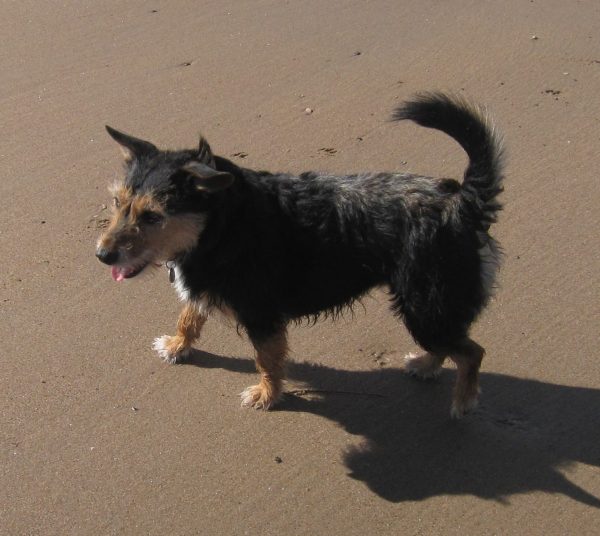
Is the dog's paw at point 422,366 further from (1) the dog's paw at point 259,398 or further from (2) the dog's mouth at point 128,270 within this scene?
(2) the dog's mouth at point 128,270

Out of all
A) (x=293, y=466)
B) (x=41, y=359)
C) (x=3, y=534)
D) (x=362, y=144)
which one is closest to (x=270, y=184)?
(x=293, y=466)

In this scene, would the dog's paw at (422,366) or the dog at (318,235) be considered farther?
the dog's paw at (422,366)

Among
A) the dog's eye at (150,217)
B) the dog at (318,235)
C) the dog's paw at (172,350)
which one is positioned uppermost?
the dog's eye at (150,217)

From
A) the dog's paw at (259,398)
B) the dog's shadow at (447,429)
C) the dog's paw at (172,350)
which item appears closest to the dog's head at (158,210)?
the dog's paw at (172,350)

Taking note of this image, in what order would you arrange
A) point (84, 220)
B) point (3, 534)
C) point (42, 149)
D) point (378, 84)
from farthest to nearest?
point (378, 84) → point (42, 149) → point (84, 220) → point (3, 534)

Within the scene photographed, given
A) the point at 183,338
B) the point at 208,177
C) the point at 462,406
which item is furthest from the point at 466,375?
the point at 208,177

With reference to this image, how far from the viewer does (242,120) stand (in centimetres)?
712

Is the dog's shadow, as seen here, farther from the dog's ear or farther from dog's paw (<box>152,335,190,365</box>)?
the dog's ear

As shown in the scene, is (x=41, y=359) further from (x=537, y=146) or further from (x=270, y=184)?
(x=537, y=146)

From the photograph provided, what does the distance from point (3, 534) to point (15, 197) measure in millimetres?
2951

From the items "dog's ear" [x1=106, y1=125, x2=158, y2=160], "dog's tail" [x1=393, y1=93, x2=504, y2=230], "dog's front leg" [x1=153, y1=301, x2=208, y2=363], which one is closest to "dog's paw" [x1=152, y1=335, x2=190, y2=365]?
"dog's front leg" [x1=153, y1=301, x2=208, y2=363]

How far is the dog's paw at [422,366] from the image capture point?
16.0 feet

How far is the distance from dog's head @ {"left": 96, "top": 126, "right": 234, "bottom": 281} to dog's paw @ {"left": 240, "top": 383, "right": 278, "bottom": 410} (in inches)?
39.3

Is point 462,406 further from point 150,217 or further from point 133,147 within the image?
point 133,147
